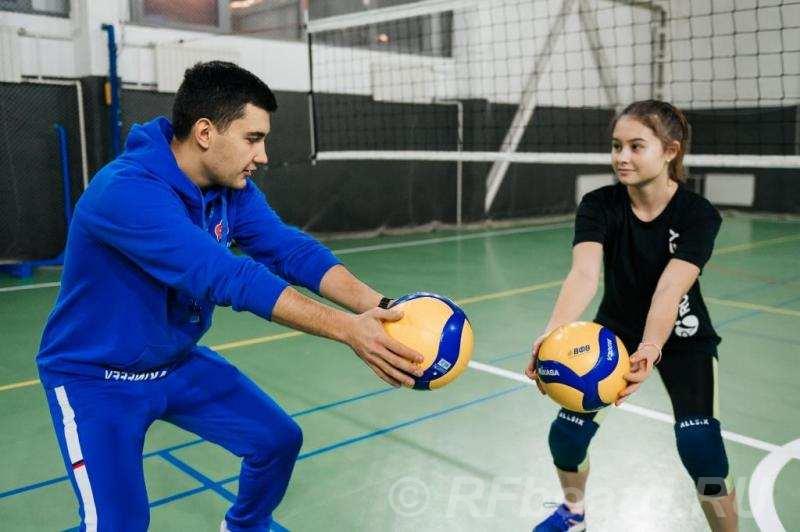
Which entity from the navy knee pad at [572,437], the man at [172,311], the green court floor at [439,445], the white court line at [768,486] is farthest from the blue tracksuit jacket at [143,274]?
the white court line at [768,486]

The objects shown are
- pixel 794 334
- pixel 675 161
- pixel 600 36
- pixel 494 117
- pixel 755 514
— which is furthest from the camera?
pixel 600 36

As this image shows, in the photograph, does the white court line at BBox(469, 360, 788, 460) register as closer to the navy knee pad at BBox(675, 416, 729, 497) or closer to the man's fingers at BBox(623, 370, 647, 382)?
the navy knee pad at BBox(675, 416, 729, 497)

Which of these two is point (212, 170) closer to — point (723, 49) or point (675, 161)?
point (675, 161)

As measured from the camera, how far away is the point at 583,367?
2.43m

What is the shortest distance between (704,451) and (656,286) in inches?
24.0

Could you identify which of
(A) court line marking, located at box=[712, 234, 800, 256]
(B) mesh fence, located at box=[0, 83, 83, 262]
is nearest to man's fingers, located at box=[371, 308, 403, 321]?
(B) mesh fence, located at box=[0, 83, 83, 262]

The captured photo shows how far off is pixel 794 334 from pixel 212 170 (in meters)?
5.43

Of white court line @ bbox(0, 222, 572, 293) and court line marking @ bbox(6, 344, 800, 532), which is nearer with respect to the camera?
court line marking @ bbox(6, 344, 800, 532)

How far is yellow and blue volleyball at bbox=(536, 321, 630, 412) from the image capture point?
2.42 meters

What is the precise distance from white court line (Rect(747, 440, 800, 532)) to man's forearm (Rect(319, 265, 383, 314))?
193cm

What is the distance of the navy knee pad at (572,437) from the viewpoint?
2.81 m

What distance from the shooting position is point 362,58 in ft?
39.1

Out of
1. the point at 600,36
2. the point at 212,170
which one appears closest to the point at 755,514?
the point at 212,170

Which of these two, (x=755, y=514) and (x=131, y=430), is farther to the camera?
(x=755, y=514)
